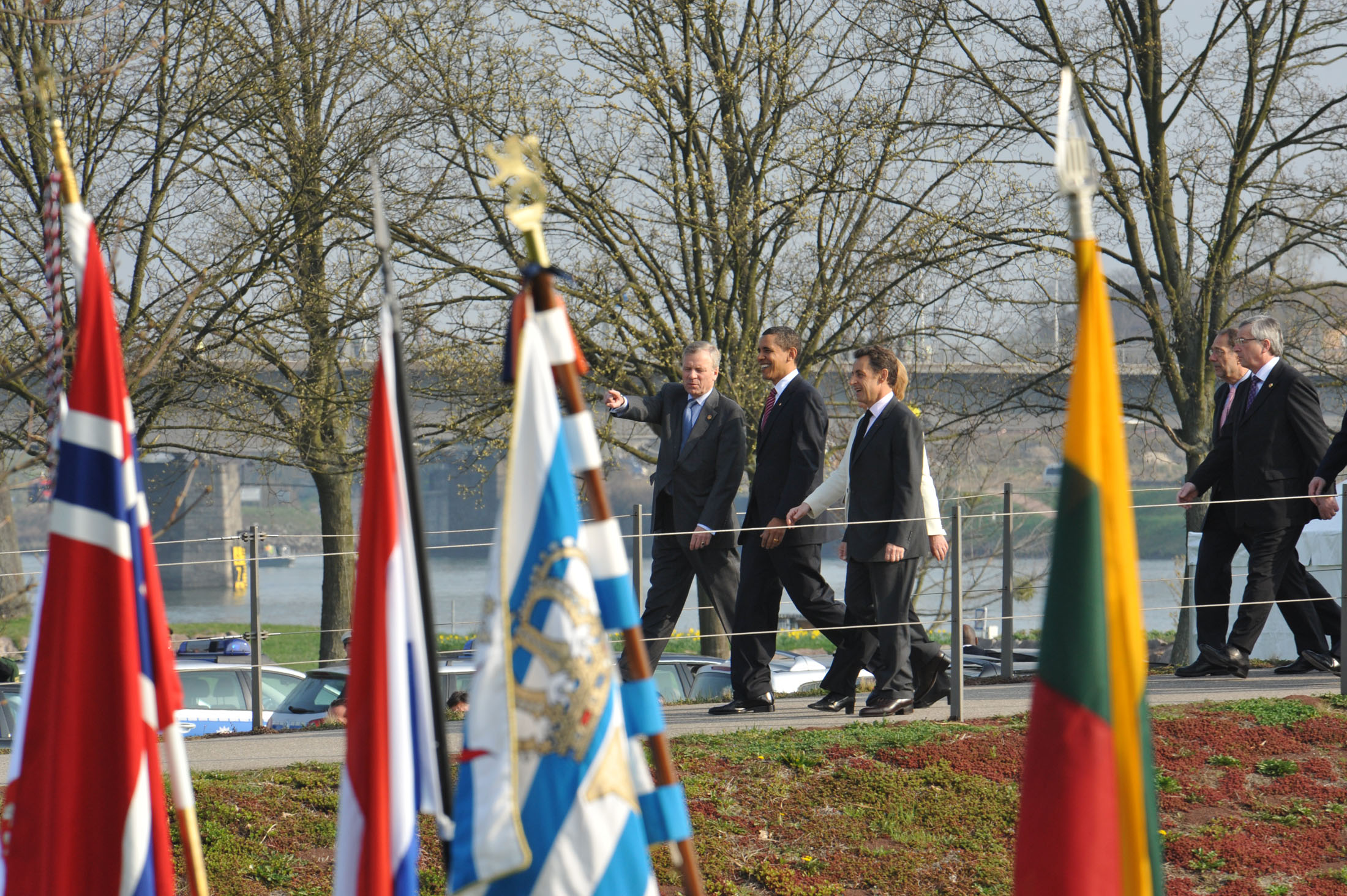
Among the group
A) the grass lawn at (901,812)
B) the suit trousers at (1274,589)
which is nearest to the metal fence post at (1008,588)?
the suit trousers at (1274,589)

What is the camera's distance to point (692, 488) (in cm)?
749

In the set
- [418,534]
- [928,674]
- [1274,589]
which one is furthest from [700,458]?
[418,534]

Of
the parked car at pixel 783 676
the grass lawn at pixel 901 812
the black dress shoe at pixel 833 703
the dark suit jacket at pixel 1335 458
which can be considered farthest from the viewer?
the parked car at pixel 783 676

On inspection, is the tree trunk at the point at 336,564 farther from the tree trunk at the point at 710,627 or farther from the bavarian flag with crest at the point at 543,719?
the bavarian flag with crest at the point at 543,719

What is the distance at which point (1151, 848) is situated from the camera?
2490mm

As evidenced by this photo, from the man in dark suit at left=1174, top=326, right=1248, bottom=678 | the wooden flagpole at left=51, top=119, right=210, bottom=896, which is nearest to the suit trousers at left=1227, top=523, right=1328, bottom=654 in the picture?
the man in dark suit at left=1174, top=326, right=1248, bottom=678

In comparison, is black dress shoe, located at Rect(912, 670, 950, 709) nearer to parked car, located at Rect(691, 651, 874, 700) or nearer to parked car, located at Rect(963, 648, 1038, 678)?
parked car, located at Rect(691, 651, 874, 700)

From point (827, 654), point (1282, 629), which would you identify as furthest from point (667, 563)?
point (827, 654)

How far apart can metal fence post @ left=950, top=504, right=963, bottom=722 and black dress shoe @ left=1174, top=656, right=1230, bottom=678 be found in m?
1.93

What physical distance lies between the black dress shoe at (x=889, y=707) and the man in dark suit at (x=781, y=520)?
40 cm

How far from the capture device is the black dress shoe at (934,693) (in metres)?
7.70

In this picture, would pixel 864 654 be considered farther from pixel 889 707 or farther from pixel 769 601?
pixel 769 601

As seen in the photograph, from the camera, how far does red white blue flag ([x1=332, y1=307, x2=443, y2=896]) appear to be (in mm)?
2830

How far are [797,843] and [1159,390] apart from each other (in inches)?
563
